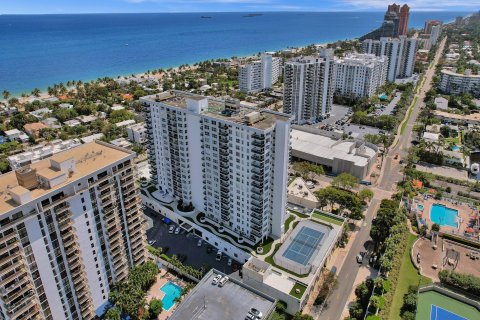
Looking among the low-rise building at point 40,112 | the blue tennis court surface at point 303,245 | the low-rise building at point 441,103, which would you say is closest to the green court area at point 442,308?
the blue tennis court surface at point 303,245

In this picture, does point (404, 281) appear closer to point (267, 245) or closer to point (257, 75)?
point (267, 245)

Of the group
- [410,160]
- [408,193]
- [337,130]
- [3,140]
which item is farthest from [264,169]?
[3,140]

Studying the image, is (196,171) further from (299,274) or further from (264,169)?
(299,274)

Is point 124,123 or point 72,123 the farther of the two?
point 72,123

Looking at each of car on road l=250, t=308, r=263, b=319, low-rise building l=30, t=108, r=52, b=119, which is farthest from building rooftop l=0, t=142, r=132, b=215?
low-rise building l=30, t=108, r=52, b=119

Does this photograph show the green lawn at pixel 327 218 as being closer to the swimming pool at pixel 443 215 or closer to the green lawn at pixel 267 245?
the green lawn at pixel 267 245

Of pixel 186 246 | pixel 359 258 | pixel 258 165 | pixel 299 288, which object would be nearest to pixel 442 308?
pixel 359 258

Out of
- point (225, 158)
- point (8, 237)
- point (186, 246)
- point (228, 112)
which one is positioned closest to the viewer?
point (8, 237)

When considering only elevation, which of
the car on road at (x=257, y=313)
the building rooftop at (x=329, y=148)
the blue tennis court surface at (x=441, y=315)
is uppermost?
the building rooftop at (x=329, y=148)
